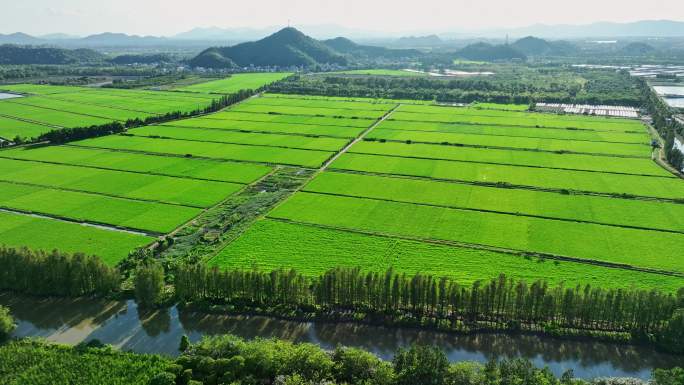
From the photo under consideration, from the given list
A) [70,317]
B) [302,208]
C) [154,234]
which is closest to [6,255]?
[70,317]

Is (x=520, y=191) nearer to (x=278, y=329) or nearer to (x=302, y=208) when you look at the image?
(x=302, y=208)

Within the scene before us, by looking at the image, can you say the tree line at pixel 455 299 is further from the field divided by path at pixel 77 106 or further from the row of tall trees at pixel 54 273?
the field divided by path at pixel 77 106

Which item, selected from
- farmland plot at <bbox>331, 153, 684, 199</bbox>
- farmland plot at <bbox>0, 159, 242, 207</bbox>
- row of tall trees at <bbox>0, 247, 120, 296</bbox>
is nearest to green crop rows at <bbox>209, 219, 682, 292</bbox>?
row of tall trees at <bbox>0, 247, 120, 296</bbox>

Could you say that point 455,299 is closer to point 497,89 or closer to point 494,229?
point 494,229

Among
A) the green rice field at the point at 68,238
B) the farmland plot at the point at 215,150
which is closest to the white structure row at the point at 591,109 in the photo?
the farmland plot at the point at 215,150

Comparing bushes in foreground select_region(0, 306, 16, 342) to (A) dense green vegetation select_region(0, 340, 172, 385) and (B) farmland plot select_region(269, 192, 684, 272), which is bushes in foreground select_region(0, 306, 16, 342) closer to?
(A) dense green vegetation select_region(0, 340, 172, 385)
